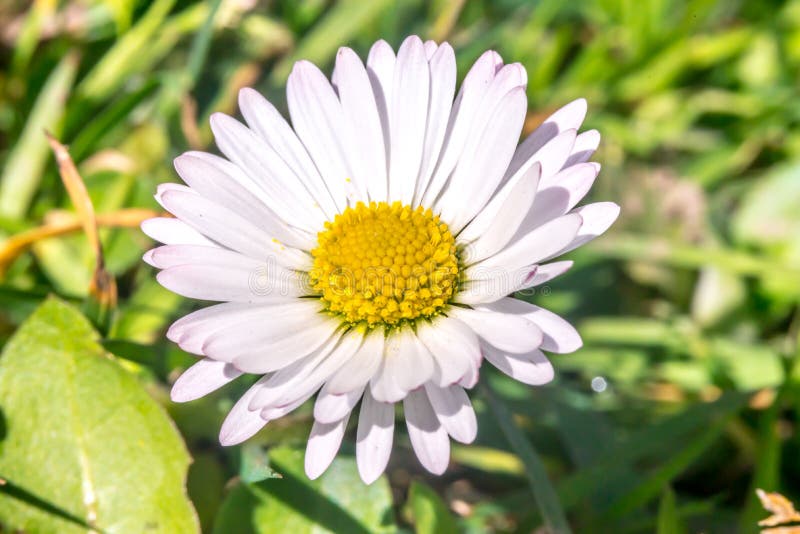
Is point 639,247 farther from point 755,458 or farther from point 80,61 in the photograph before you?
point 80,61

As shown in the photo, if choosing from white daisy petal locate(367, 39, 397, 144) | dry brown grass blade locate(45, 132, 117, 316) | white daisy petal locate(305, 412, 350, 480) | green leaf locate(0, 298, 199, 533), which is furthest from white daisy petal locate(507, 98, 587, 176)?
dry brown grass blade locate(45, 132, 117, 316)

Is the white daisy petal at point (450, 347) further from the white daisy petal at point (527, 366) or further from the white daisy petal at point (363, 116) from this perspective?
the white daisy petal at point (363, 116)

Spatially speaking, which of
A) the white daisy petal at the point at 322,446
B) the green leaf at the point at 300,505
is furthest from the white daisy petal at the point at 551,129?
the green leaf at the point at 300,505

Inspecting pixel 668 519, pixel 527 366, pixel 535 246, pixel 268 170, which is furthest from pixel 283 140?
pixel 668 519

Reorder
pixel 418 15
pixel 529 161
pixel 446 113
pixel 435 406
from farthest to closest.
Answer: pixel 418 15 < pixel 446 113 < pixel 529 161 < pixel 435 406

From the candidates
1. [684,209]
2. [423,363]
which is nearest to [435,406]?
[423,363]

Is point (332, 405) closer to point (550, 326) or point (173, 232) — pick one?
point (550, 326)

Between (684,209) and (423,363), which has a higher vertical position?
(684,209)
